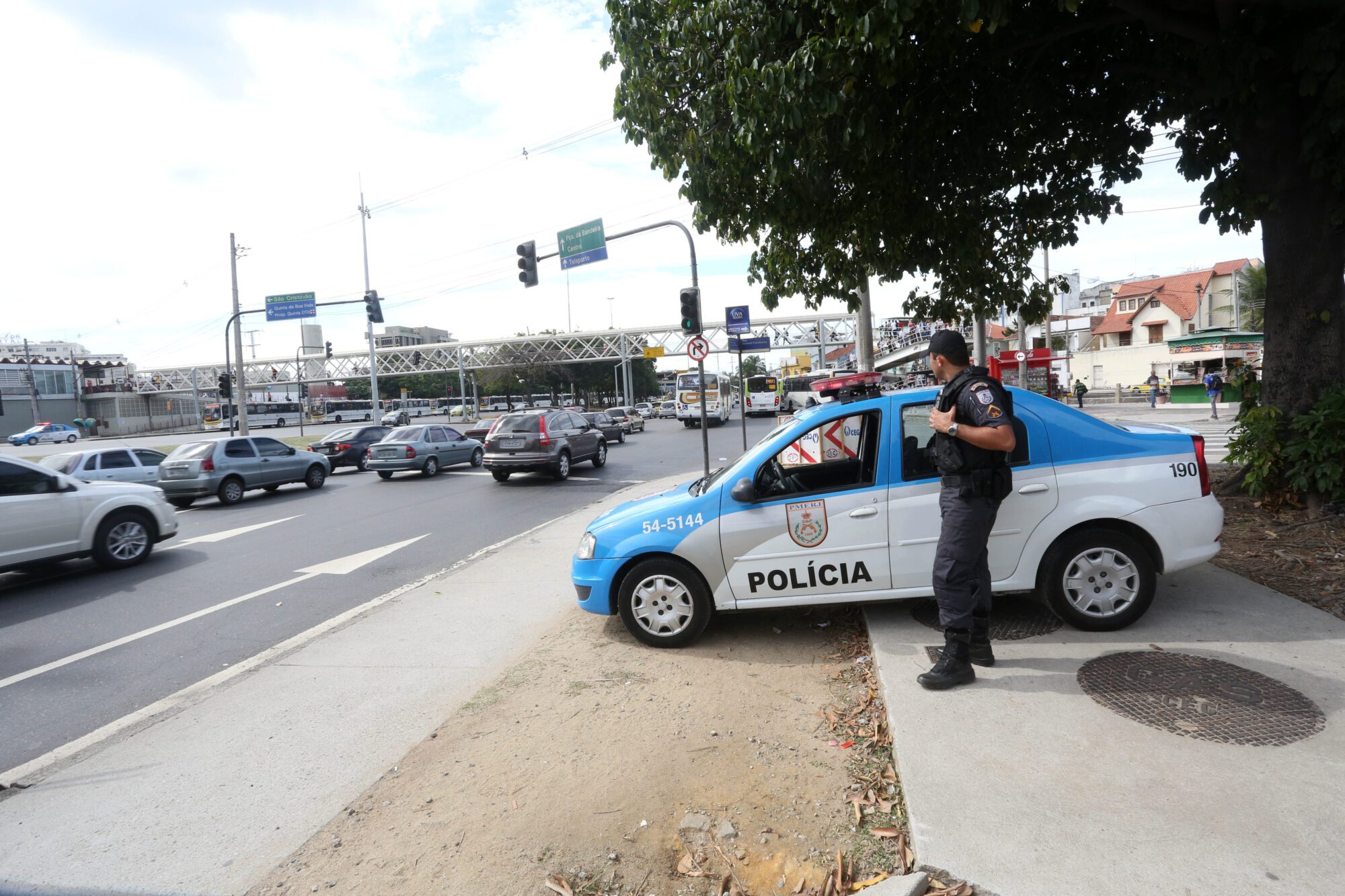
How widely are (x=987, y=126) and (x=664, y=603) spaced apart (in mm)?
6492

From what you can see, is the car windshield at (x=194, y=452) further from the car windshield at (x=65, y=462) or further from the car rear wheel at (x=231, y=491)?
the car windshield at (x=65, y=462)

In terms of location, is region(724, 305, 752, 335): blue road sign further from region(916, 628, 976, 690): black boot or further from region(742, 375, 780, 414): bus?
region(742, 375, 780, 414): bus

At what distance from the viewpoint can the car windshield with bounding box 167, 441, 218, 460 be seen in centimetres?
1505

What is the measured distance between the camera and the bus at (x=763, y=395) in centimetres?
4812

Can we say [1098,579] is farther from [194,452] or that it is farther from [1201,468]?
[194,452]

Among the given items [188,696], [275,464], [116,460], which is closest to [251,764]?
[188,696]

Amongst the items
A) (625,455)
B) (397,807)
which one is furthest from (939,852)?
(625,455)

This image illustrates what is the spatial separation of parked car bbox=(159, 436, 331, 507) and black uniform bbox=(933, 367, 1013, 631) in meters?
15.6

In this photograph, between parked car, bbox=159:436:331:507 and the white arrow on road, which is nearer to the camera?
the white arrow on road

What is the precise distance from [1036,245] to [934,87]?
2.97m

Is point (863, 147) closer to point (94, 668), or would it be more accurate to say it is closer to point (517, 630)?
point (517, 630)

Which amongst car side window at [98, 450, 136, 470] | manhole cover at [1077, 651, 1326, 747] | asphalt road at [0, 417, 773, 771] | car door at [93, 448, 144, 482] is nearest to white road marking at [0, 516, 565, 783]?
asphalt road at [0, 417, 773, 771]

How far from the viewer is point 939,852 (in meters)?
2.49

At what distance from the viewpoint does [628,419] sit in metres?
39.7
